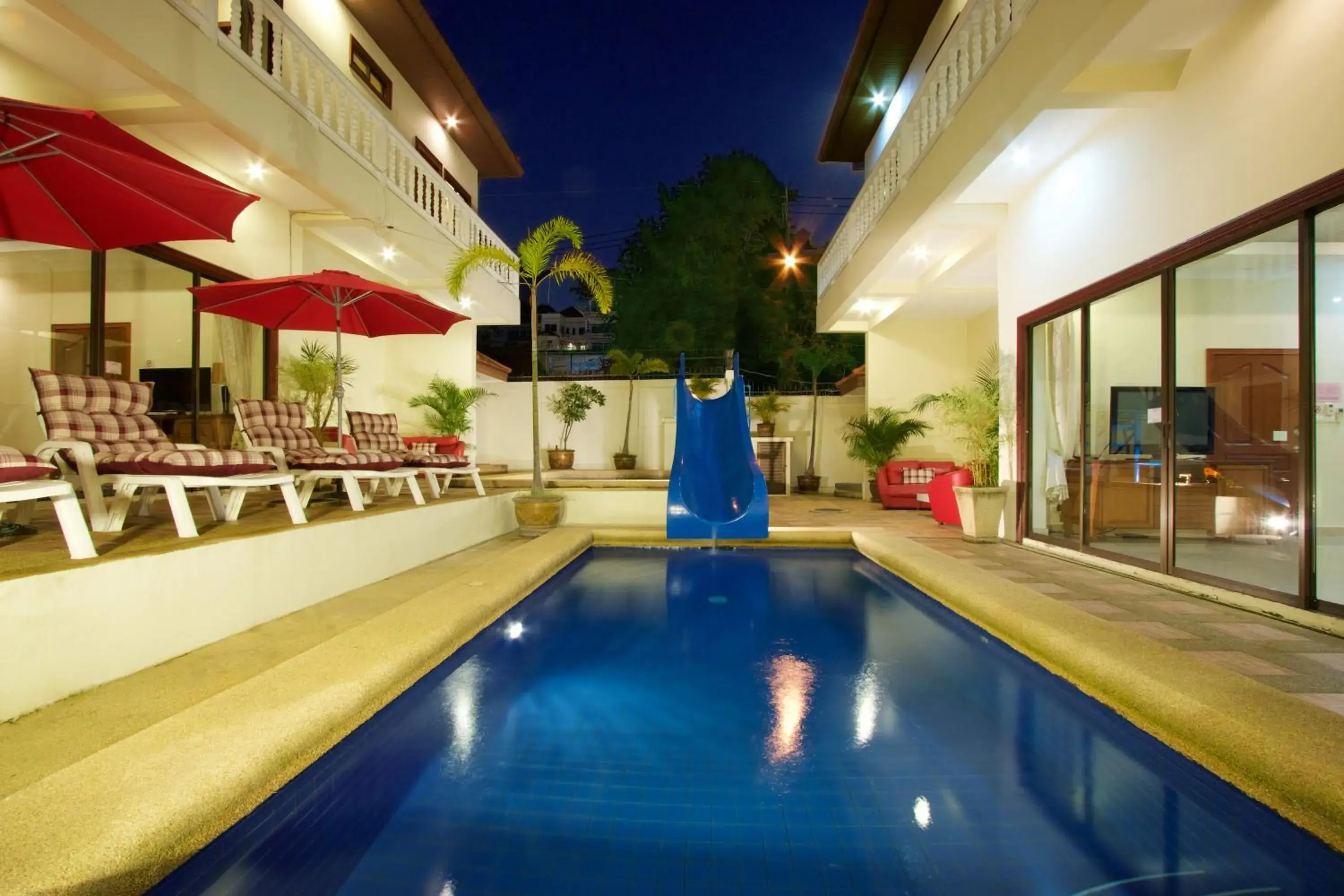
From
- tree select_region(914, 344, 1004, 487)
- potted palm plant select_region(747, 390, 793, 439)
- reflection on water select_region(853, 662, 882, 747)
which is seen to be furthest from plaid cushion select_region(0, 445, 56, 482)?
potted palm plant select_region(747, 390, 793, 439)

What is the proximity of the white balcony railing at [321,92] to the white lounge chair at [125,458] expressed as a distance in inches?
85.9

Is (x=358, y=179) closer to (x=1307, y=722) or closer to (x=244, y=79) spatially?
(x=244, y=79)

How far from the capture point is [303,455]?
496 centimetres

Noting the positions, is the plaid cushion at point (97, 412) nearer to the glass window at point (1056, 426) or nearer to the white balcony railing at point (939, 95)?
the white balcony railing at point (939, 95)

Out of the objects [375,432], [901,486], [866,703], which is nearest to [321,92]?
[375,432]

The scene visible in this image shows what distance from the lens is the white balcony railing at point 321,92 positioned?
4.68 meters

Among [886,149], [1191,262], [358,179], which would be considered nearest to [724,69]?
[886,149]

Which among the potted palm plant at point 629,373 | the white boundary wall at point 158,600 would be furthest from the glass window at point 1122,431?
the potted palm plant at point 629,373

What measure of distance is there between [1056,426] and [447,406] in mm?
7452

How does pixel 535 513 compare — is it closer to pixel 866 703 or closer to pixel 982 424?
pixel 982 424

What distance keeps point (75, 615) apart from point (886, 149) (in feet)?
25.3

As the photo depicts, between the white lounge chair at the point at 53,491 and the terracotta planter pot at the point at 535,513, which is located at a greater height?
the white lounge chair at the point at 53,491

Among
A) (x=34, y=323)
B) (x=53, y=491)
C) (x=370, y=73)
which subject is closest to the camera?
(x=53, y=491)

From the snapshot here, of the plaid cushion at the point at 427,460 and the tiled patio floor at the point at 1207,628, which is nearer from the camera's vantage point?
the tiled patio floor at the point at 1207,628
